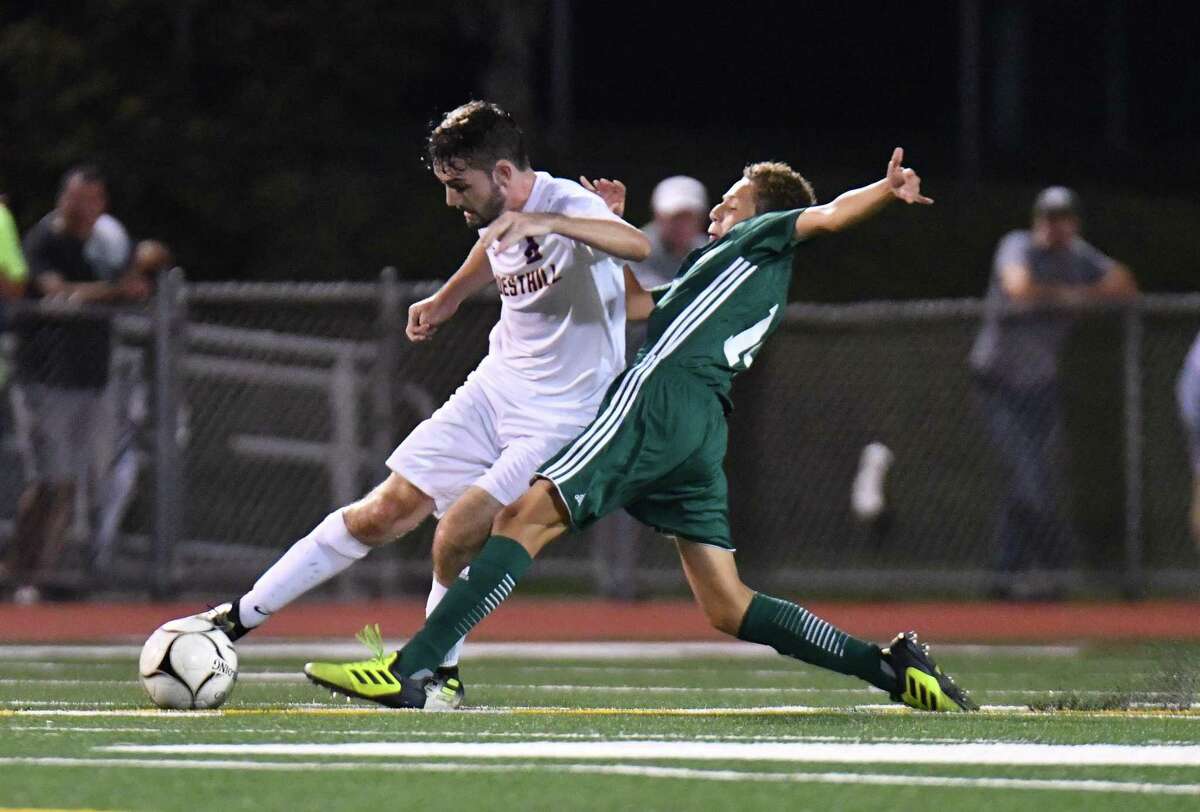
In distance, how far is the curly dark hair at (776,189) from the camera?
30.0ft

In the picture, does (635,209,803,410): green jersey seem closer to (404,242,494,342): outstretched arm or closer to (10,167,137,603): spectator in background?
(404,242,494,342): outstretched arm

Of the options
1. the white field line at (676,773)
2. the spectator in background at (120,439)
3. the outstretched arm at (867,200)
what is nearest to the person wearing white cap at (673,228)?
Result: the spectator in background at (120,439)

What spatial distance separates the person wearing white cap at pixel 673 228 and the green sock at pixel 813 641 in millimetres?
5949

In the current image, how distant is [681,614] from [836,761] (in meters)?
8.79

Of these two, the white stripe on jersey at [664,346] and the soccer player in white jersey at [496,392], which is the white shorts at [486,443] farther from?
the white stripe on jersey at [664,346]

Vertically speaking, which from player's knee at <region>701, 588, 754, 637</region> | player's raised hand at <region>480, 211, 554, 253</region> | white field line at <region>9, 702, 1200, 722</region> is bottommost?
white field line at <region>9, 702, 1200, 722</region>

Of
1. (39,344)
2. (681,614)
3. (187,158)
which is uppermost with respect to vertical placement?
(187,158)

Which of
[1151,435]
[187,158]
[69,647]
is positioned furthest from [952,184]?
[69,647]

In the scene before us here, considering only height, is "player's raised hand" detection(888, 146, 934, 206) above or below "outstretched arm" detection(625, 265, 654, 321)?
above

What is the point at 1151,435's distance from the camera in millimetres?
17453

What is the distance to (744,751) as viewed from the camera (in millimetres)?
7043

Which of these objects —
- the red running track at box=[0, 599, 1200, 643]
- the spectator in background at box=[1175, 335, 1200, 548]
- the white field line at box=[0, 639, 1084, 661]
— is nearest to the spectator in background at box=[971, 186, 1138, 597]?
the red running track at box=[0, 599, 1200, 643]

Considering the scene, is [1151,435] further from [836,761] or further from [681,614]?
[836,761]

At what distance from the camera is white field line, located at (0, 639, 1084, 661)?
1227cm
